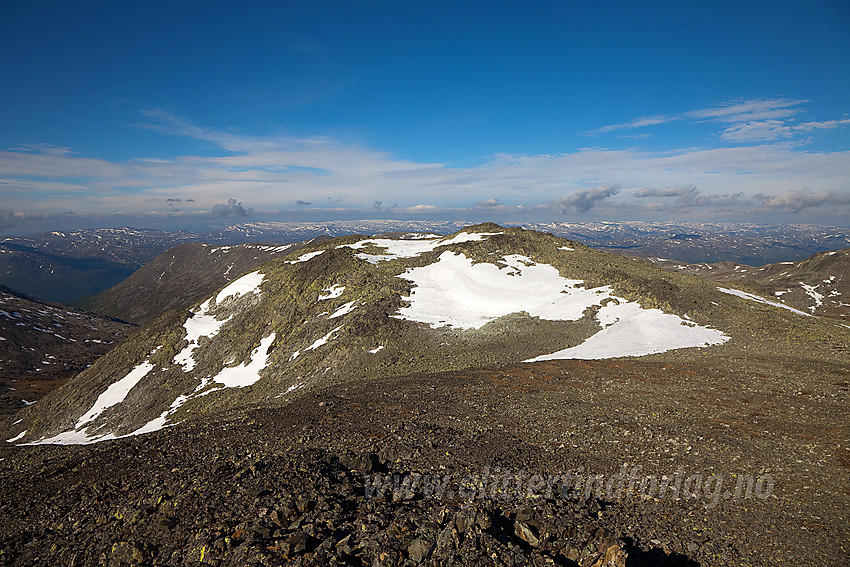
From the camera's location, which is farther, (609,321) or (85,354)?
(85,354)

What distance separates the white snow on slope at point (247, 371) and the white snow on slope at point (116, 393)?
16.6 metres

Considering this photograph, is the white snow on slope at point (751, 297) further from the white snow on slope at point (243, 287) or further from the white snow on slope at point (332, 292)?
the white snow on slope at point (243, 287)

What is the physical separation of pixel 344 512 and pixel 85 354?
232192mm

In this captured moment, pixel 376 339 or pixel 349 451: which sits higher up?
pixel 349 451

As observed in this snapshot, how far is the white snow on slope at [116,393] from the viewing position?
5485 cm

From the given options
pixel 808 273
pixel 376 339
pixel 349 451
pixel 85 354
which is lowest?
pixel 85 354

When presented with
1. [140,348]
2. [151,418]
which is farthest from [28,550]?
[140,348]

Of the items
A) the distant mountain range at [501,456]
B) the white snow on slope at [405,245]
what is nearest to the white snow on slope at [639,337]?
the distant mountain range at [501,456]

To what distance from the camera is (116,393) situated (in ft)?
190

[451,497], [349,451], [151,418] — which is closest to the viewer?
[451,497]

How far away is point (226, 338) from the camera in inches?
2485

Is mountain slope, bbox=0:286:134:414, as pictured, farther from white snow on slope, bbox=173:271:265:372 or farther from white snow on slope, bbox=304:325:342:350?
white snow on slope, bbox=304:325:342:350

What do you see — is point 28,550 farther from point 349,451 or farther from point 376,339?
point 376,339

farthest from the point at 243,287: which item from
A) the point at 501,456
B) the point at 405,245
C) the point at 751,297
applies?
the point at 751,297
